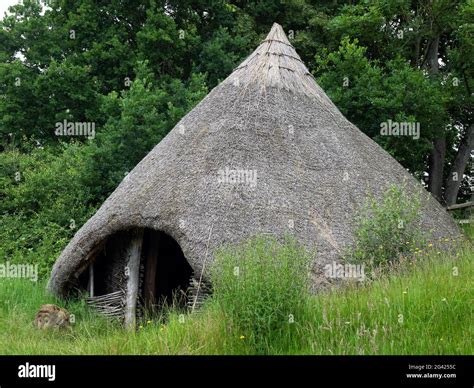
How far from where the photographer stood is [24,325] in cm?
704

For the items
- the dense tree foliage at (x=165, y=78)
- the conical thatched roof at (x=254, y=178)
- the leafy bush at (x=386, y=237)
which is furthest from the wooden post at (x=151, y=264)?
the leafy bush at (x=386, y=237)

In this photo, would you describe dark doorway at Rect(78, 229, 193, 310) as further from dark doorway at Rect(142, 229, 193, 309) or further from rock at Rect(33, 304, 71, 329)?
rock at Rect(33, 304, 71, 329)

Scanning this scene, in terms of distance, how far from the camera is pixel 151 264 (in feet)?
28.9

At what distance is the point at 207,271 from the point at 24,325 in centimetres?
247

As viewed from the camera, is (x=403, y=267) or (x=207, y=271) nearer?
(x=403, y=267)

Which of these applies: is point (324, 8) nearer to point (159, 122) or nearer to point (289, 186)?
point (159, 122)

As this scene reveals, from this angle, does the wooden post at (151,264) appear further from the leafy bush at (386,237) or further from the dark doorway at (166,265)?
the leafy bush at (386,237)

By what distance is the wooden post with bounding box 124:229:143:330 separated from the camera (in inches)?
321

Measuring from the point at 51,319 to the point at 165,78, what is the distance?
971cm

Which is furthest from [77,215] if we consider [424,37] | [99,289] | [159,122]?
[424,37]

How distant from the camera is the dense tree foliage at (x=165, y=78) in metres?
12.7

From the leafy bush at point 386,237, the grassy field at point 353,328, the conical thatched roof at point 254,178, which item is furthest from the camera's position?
the conical thatched roof at point 254,178

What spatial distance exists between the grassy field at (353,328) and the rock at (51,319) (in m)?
0.87

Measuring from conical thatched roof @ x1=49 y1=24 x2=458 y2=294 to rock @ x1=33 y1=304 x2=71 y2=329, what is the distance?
3.71 ft
